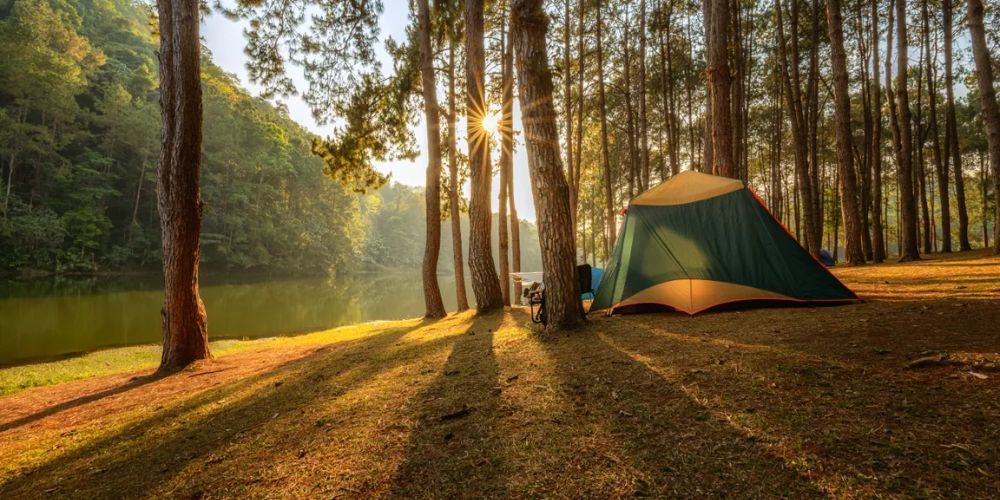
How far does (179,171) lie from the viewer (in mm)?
6043

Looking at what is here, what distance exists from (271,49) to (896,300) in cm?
1207

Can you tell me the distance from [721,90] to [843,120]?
582 centimetres

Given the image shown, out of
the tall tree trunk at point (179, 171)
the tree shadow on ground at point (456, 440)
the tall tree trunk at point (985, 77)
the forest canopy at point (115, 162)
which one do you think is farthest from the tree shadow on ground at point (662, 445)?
the forest canopy at point (115, 162)

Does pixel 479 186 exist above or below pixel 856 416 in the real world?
above

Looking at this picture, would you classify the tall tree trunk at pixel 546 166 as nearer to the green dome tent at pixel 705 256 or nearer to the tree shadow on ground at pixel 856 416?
the green dome tent at pixel 705 256

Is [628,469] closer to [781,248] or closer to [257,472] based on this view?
[257,472]

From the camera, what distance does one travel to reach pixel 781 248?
543cm

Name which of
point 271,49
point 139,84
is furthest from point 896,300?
point 139,84

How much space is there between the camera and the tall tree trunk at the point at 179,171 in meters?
6.07

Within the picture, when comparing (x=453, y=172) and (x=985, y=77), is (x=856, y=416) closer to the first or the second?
(x=453, y=172)

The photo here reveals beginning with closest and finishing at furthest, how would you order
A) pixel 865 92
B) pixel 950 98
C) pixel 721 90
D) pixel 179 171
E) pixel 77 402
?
pixel 77 402, pixel 179 171, pixel 721 90, pixel 950 98, pixel 865 92

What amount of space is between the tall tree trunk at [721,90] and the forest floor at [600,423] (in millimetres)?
3641

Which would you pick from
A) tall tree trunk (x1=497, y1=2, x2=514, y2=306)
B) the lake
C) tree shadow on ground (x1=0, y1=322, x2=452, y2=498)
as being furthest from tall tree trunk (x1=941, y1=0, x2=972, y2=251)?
the lake

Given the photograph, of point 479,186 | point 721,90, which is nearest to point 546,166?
point 479,186
